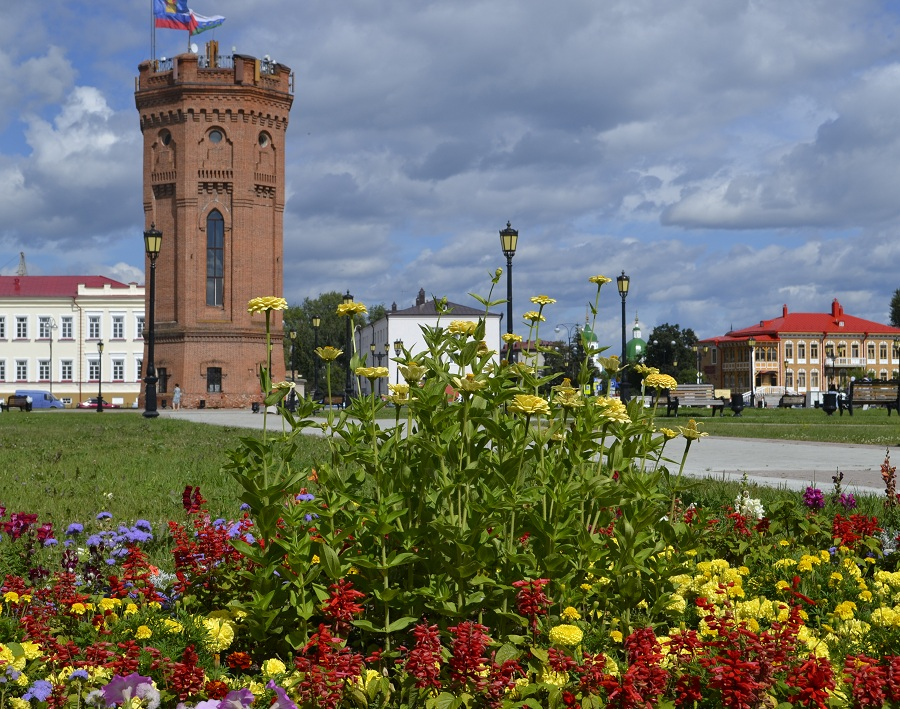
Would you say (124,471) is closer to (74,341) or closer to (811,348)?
(74,341)

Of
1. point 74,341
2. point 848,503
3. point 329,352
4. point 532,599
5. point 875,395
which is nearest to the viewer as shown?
point 532,599

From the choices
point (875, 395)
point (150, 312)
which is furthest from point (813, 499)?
point (875, 395)

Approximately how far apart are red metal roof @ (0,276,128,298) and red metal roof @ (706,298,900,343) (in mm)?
83300

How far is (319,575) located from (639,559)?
1.21 meters

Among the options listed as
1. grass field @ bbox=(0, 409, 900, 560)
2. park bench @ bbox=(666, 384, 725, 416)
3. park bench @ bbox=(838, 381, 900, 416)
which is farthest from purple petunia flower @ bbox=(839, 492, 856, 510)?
park bench @ bbox=(838, 381, 900, 416)

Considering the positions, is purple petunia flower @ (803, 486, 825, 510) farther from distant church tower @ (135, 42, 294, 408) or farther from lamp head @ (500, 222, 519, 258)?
distant church tower @ (135, 42, 294, 408)

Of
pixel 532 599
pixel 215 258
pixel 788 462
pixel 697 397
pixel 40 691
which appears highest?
pixel 215 258

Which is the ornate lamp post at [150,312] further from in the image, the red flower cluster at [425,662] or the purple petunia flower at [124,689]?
the red flower cluster at [425,662]

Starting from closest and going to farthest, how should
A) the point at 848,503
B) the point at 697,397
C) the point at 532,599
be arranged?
the point at 532,599 → the point at 848,503 → the point at 697,397

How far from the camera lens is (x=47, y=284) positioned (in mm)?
78062

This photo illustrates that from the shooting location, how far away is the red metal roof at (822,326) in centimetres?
12231

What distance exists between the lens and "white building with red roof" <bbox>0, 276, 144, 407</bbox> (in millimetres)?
73188

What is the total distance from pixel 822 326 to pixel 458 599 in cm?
12917

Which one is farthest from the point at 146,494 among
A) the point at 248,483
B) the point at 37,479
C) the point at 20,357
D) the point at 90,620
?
the point at 20,357
